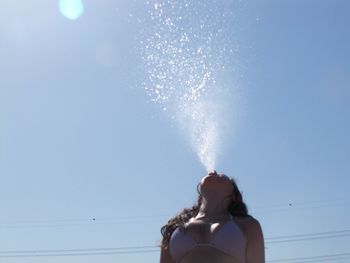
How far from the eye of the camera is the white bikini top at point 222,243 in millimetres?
5812

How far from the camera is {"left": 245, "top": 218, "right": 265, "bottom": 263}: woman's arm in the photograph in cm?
591

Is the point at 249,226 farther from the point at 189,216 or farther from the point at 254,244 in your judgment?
the point at 189,216

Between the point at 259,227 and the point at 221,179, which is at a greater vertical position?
the point at 221,179

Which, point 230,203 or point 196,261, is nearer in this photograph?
point 196,261

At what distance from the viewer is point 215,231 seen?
596 centimetres

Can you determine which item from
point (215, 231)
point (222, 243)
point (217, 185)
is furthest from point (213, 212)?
point (222, 243)

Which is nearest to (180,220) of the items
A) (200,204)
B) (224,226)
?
(200,204)

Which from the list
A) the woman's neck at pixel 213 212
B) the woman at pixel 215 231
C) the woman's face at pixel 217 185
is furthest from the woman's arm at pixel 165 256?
the woman's face at pixel 217 185

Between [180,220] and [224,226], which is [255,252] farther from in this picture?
[180,220]

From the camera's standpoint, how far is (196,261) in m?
5.83

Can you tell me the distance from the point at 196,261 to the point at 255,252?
507 mm

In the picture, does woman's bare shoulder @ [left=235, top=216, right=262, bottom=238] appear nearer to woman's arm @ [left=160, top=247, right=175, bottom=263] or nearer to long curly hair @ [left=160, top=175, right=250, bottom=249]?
long curly hair @ [left=160, top=175, right=250, bottom=249]

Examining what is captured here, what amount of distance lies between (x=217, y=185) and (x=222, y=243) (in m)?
0.65

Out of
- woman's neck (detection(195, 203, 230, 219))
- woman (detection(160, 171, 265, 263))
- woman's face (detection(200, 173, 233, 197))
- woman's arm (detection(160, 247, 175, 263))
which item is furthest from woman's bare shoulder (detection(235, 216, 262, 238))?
woman's arm (detection(160, 247, 175, 263))
